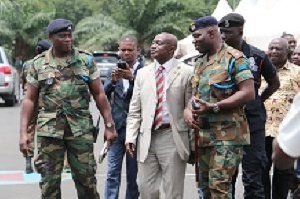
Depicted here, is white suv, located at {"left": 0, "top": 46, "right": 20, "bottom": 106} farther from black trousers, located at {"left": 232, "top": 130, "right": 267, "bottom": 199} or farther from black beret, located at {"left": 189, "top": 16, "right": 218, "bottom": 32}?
black beret, located at {"left": 189, "top": 16, "right": 218, "bottom": 32}

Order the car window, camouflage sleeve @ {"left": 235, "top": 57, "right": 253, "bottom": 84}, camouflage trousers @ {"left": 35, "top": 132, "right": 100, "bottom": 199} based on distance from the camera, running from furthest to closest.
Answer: the car window, camouflage trousers @ {"left": 35, "top": 132, "right": 100, "bottom": 199}, camouflage sleeve @ {"left": 235, "top": 57, "right": 253, "bottom": 84}

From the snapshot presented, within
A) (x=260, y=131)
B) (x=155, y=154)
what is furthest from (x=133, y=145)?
(x=260, y=131)

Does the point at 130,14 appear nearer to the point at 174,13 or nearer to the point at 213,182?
the point at 174,13

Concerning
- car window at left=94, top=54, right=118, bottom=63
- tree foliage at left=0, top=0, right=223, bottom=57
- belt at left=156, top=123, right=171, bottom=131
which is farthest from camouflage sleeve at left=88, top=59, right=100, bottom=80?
tree foliage at left=0, top=0, right=223, bottom=57

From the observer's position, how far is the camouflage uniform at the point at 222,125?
5727 mm

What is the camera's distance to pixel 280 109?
7477mm

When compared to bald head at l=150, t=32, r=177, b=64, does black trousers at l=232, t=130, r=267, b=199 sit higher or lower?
lower

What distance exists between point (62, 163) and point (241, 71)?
1759 mm

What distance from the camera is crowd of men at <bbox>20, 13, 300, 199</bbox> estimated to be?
578 centimetres

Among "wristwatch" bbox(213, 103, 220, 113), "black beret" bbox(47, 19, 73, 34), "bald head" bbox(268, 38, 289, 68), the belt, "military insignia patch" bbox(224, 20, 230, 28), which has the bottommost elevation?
the belt

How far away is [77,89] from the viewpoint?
6266 millimetres

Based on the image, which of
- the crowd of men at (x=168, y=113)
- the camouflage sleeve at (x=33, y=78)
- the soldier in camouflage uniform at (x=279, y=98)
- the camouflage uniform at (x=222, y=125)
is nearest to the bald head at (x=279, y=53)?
the soldier in camouflage uniform at (x=279, y=98)

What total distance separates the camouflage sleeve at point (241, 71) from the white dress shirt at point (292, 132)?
108 inches

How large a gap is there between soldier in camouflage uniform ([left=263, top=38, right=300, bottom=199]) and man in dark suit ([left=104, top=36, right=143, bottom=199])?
1.35 m
